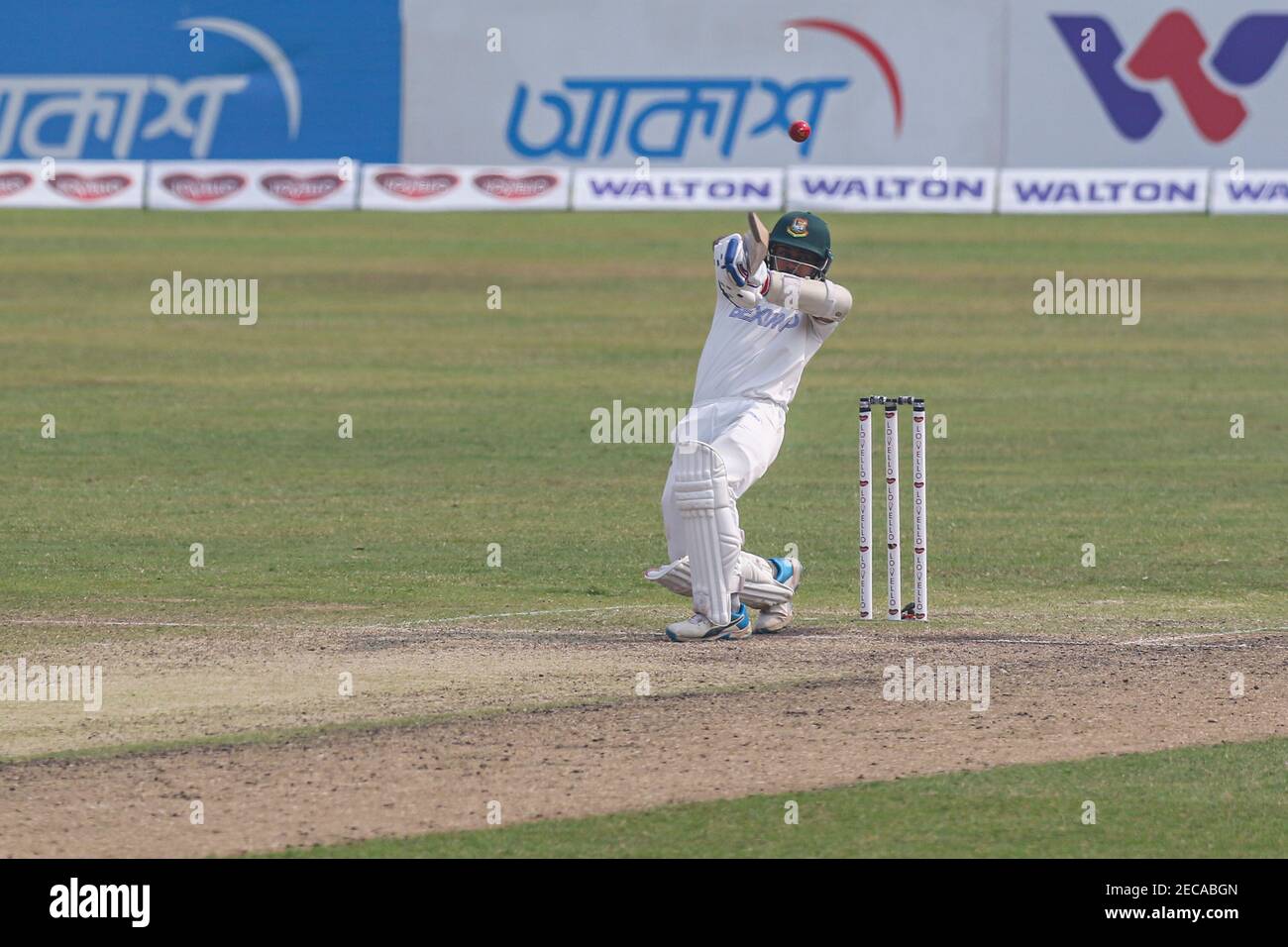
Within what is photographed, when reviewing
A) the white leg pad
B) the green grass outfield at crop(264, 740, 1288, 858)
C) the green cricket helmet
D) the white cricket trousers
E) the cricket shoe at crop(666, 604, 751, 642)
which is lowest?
the green grass outfield at crop(264, 740, 1288, 858)

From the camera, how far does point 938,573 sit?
55.4ft

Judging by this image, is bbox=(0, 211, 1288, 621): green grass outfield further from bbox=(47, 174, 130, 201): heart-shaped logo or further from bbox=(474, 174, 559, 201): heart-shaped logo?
bbox=(474, 174, 559, 201): heart-shaped logo

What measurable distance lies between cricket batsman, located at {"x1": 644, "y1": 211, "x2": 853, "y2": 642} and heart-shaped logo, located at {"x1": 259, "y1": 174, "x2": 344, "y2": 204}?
122 feet

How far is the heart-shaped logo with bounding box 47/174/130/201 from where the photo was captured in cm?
4934

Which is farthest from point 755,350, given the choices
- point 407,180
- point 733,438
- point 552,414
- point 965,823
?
point 407,180

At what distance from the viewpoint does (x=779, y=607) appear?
Result: 13844 mm

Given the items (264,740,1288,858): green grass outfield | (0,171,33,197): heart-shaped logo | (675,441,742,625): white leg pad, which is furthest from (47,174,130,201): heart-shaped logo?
(264,740,1288,858): green grass outfield

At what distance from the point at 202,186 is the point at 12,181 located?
419 centimetres

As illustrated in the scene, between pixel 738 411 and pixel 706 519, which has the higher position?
pixel 738 411

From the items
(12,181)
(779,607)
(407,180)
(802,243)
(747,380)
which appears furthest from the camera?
(407,180)

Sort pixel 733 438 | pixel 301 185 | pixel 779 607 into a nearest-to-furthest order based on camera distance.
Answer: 1. pixel 733 438
2. pixel 779 607
3. pixel 301 185

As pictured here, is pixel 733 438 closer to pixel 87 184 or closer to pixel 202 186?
pixel 202 186

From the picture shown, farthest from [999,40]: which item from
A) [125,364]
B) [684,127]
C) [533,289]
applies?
[125,364]
